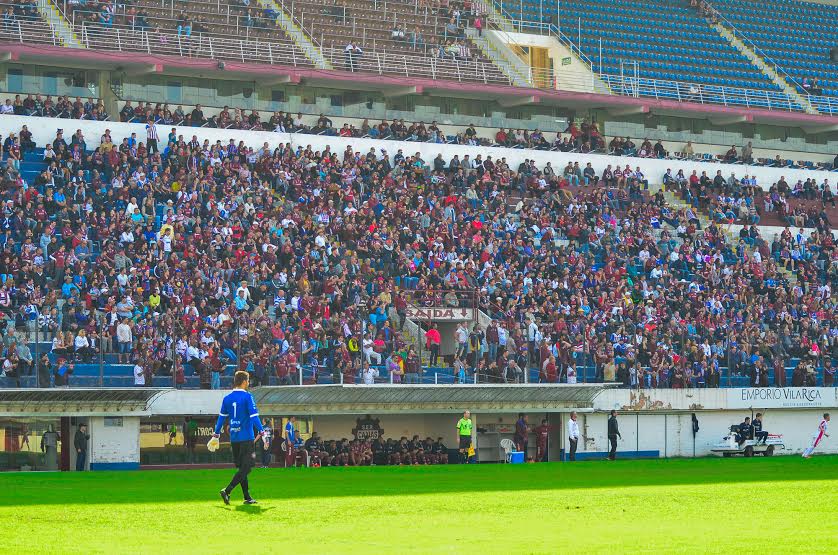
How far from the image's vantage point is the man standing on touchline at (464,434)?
33.6 meters

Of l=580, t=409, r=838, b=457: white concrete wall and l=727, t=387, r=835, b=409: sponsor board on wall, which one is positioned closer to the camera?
l=580, t=409, r=838, b=457: white concrete wall

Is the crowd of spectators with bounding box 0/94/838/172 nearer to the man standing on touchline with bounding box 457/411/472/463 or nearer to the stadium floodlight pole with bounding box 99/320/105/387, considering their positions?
the stadium floodlight pole with bounding box 99/320/105/387

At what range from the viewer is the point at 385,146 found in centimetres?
4741

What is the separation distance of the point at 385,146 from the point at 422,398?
1405 centimetres

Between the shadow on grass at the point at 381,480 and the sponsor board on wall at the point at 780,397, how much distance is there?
29.8 ft

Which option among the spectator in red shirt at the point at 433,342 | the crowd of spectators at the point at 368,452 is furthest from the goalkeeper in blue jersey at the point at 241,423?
the spectator in red shirt at the point at 433,342

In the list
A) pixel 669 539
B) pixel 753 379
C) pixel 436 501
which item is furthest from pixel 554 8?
pixel 669 539

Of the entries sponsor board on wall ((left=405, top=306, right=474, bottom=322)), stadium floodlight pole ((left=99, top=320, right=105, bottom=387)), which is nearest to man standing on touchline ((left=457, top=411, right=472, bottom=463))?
sponsor board on wall ((left=405, top=306, right=474, bottom=322))

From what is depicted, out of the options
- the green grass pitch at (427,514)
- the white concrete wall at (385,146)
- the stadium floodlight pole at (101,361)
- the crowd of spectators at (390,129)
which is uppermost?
the crowd of spectators at (390,129)

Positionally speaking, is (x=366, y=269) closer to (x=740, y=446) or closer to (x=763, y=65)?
(x=740, y=446)

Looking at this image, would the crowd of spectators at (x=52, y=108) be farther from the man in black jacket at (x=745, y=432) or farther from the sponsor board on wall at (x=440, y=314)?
the man in black jacket at (x=745, y=432)

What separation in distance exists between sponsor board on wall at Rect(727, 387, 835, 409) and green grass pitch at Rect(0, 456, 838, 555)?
49.6 feet

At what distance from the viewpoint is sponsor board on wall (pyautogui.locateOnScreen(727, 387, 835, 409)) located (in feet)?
133

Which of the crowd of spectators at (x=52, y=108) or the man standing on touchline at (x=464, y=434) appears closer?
the man standing on touchline at (x=464, y=434)
